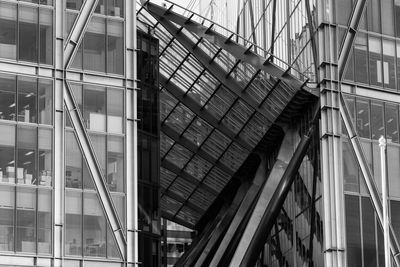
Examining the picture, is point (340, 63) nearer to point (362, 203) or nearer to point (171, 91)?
point (362, 203)

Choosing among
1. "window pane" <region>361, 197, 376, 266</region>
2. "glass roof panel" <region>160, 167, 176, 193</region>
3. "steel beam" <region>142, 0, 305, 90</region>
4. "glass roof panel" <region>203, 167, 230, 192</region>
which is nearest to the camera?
"window pane" <region>361, 197, 376, 266</region>

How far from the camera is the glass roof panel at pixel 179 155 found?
6862 cm

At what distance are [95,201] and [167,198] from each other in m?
24.5

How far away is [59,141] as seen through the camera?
49.1 m

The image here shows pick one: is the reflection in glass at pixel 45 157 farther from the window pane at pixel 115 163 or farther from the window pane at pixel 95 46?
the window pane at pixel 95 46

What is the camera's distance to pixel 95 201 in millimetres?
49188

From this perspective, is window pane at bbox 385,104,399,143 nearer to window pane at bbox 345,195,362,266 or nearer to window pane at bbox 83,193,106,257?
window pane at bbox 345,195,362,266

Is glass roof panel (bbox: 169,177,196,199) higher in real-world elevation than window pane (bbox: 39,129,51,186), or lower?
higher

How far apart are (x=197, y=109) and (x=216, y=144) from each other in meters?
2.52

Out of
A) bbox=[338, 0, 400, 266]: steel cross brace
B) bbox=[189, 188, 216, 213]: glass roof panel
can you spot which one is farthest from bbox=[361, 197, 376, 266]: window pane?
bbox=[189, 188, 216, 213]: glass roof panel

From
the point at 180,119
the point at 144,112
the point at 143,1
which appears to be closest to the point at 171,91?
the point at 180,119

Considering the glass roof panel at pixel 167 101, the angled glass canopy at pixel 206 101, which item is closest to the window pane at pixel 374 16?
the angled glass canopy at pixel 206 101

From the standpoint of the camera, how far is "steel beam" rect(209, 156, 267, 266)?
64.9 meters

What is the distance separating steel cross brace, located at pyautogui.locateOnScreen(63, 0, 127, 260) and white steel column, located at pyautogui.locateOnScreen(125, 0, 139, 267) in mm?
424
